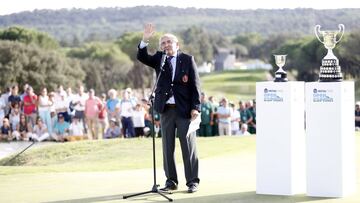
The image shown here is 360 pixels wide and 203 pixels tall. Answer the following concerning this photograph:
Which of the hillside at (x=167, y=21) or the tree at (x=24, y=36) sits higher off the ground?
the hillside at (x=167, y=21)

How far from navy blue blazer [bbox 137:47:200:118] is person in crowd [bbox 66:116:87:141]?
14329 mm

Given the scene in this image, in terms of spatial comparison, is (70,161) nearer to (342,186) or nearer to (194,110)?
(194,110)

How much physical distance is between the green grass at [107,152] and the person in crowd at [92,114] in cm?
318

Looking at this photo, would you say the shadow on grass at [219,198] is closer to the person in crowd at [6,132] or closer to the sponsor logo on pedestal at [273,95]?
the sponsor logo on pedestal at [273,95]

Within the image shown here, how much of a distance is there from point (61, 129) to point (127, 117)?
2.38 meters

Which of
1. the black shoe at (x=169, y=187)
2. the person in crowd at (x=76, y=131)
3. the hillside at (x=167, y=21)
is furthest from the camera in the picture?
the hillside at (x=167, y=21)

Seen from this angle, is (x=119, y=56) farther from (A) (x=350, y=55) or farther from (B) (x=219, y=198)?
(B) (x=219, y=198)

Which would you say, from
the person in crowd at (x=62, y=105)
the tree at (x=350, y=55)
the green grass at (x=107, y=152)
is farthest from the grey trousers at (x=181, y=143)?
the tree at (x=350, y=55)

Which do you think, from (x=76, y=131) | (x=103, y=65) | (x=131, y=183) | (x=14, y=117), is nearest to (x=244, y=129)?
(x=76, y=131)

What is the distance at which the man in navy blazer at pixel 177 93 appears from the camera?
11.0m

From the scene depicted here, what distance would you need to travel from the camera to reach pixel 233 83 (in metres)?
108

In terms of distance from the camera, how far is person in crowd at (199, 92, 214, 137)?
24552 mm

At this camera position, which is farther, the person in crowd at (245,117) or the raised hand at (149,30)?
the person in crowd at (245,117)

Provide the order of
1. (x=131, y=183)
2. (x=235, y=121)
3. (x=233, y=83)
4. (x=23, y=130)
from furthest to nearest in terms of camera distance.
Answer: (x=233, y=83) → (x=23, y=130) → (x=235, y=121) → (x=131, y=183)
